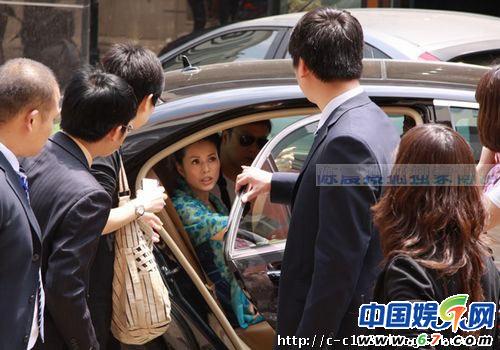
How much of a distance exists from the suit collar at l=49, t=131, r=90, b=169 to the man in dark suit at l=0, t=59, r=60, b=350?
0.81 ft

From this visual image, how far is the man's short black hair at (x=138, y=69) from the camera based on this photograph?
3.29 metres

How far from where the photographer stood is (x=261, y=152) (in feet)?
11.9

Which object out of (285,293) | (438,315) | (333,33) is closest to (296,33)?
(333,33)

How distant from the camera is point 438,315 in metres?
2.42

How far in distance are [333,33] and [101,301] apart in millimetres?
1179

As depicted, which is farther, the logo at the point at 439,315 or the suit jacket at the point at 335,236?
the suit jacket at the point at 335,236

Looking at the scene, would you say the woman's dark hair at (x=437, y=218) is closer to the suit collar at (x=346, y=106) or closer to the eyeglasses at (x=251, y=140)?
the suit collar at (x=346, y=106)

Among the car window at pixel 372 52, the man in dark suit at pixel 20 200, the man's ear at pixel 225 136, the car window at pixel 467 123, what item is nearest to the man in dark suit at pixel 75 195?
the man in dark suit at pixel 20 200

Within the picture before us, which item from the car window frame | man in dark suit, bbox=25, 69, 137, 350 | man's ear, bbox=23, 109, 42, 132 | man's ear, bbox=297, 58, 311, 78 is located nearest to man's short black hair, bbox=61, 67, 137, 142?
man in dark suit, bbox=25, 69, 137, 350

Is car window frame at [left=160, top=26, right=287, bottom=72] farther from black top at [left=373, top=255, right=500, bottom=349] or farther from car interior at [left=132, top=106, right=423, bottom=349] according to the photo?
black top at [left=373, top=255, right=500, bottom=349]

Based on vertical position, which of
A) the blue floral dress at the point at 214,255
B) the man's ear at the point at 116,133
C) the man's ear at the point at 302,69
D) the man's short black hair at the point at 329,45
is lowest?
the blue floral dress at the point at 214,255

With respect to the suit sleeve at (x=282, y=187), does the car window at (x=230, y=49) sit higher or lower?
lower

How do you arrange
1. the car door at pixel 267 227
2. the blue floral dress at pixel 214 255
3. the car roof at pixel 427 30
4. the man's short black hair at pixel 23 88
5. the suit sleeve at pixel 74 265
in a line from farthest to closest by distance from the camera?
the car roof at pixel 427 30 < the blue floral dress at pixel 214 255 < the car door at pixel 267 227 < the suit sleeve at pixel 74 265 < the man's short black hair at pixel 23 88

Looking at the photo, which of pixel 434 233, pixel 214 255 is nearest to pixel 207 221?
pixel 214 255
